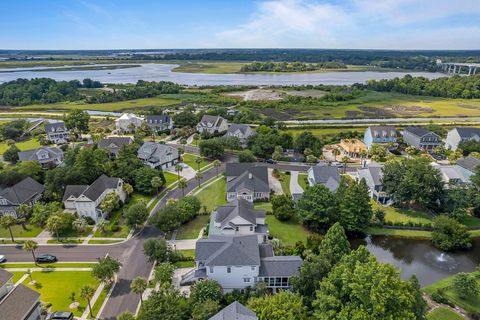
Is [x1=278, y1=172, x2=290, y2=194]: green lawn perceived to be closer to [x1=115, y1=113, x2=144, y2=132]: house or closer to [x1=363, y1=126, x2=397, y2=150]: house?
[x1=363, y1=126, x2=397, y2=150]: house

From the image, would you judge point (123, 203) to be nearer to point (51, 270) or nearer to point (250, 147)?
point (51, 270)

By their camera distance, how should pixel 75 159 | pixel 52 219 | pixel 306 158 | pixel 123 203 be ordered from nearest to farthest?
pixel 52 219 < pixel 123 203 < pixel 75 159 < pixel 306 158

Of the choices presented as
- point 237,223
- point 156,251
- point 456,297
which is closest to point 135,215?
point 156,251

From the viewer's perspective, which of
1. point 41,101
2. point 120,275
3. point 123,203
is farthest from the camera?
point 41,101

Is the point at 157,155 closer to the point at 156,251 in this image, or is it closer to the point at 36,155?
the point at 36,155

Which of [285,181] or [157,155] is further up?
[157,155]

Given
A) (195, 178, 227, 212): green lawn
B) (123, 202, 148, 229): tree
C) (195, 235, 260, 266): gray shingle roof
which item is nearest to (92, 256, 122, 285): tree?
(195, 235, 260, 266): gray shingle roof

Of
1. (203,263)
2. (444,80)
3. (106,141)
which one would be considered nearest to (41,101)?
(106,141)
